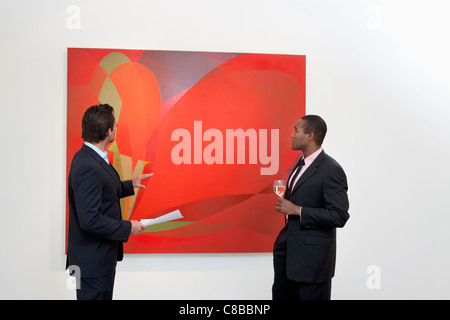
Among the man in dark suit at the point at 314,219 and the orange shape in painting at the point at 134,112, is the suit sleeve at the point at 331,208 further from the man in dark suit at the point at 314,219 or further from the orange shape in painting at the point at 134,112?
the orange shape in painting at the point at 134,112

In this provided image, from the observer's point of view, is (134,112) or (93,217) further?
(134,112)

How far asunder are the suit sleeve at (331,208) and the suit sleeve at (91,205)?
1.09m

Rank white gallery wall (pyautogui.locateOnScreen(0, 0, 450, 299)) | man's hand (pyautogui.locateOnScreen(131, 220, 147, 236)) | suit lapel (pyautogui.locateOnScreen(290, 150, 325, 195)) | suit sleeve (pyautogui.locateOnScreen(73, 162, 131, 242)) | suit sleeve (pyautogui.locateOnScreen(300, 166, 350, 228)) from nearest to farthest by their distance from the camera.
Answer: suit sleeve (pyautogui.locateOnScreen(73, 162, 131, 242)) → man's hand (pyautogui.locateOnScreen(131, 220, 147, 236)) → suit sleeve (pyautogui.locateOnScreen(300, 166, 350, 228)) → suit lapel (pyautogui.locateOnScreen(290, 150, 325, 195)) → white gallery wall (pyautogui.locateOnScreen(0, 0, 450, 299))

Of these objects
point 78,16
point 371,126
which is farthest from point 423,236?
point 78,16

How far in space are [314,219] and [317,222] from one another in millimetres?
25

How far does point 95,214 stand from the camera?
1.93m

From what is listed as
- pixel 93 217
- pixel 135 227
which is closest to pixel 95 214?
pixel 93 217

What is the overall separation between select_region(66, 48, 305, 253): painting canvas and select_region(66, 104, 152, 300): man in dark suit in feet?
3.08

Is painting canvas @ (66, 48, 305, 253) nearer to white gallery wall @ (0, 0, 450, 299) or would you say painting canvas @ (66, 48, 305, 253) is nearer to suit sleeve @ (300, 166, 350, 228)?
white gallery wall @ (0, 0, 450, 299)

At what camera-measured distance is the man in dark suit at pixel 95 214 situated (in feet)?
6.37

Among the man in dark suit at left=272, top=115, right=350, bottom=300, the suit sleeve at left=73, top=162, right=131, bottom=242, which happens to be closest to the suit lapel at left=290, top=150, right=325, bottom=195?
the man in dark suit at left=272, top=115, right=350, bottom=300

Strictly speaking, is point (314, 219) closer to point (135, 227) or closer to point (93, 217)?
point (135, 227)

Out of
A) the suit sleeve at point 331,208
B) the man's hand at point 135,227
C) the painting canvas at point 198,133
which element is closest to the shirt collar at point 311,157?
the suit sleeve at point 331,208

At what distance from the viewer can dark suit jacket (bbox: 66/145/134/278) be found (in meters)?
1.94
